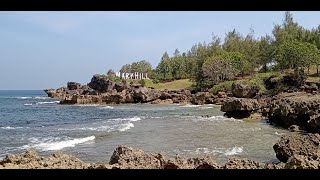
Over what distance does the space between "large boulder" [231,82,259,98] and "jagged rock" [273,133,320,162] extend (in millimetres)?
42470

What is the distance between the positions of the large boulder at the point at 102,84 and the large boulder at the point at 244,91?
36.1 meters

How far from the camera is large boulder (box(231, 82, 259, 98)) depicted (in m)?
54.9

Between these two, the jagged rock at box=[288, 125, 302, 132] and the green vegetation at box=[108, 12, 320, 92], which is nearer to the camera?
the jagged rock at box=[288, 125, 302, 132]

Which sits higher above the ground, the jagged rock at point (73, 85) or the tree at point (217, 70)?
the tree at point (217, 70)

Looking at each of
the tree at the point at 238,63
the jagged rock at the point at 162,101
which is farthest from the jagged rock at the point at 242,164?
the tree at the point at 238,63

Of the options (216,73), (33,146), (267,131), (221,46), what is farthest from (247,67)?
(33,146)

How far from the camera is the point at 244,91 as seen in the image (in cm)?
5497

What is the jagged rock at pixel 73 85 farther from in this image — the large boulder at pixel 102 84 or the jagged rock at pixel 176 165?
the jagged rock at pixel 176 165

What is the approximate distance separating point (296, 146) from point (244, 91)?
4315cm

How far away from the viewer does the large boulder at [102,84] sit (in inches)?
3393

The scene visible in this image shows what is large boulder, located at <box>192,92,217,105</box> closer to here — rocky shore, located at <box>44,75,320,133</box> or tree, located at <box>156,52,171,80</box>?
rocky shore, located at <box>44,75,320,133</box>

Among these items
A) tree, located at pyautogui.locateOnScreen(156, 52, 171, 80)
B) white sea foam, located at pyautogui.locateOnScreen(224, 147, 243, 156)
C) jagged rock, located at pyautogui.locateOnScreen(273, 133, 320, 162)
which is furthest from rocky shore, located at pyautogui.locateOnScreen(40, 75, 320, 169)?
tree, located at pyautogui.locateOnScreen(156, 52, 171, 80)
